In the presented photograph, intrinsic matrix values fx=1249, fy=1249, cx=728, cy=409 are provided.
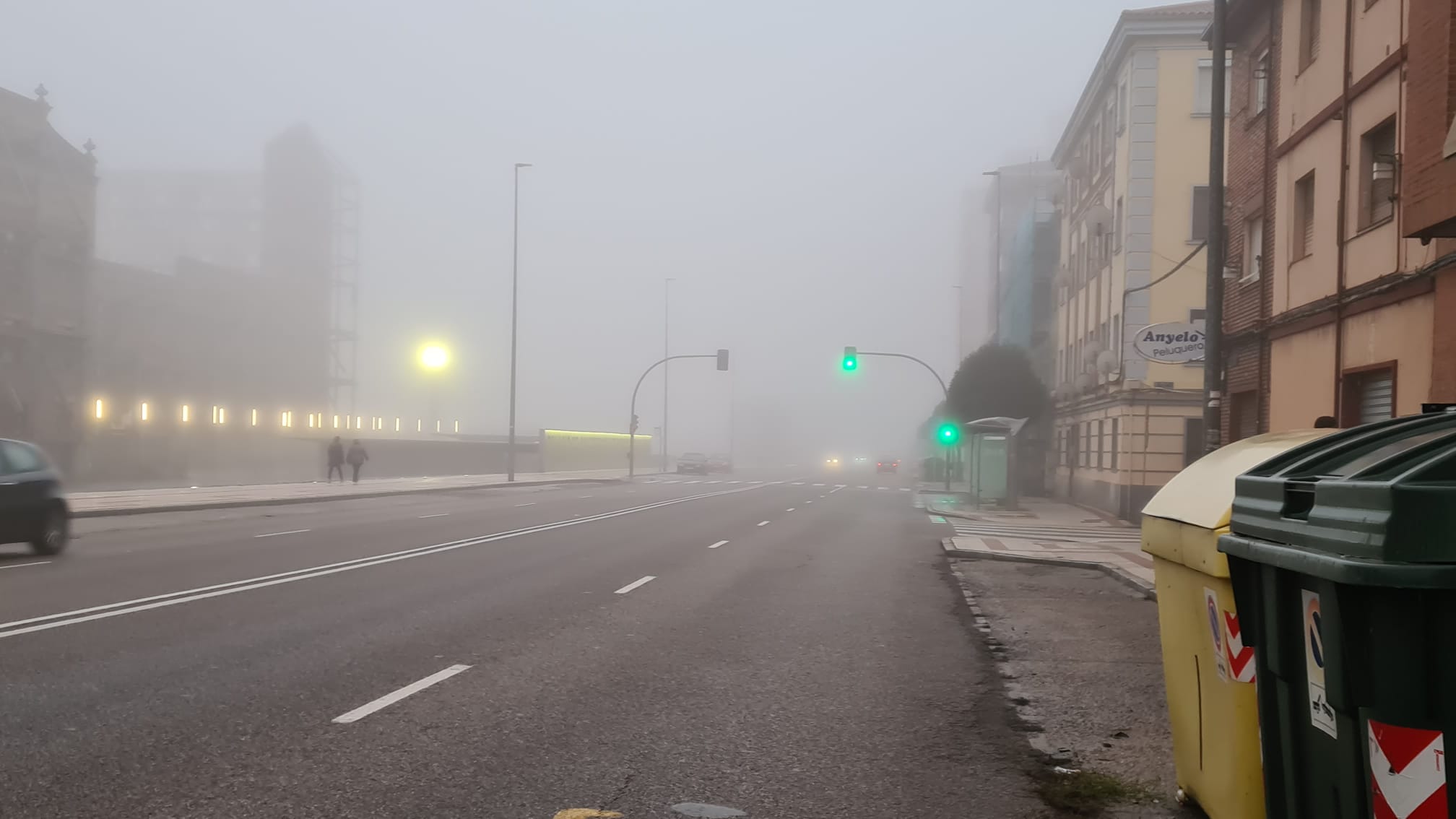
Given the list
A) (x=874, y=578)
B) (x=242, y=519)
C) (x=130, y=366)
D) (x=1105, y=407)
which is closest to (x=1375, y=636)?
(x=874, y=578)

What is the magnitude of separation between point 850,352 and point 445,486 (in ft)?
51.0

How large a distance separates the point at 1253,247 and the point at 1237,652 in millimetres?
19630

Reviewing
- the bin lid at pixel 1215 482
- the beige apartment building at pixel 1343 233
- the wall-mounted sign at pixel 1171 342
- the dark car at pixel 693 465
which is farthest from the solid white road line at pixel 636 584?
the dark car at pixel 693 465

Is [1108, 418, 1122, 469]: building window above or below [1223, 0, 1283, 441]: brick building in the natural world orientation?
below

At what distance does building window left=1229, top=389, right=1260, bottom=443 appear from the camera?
2114 cm

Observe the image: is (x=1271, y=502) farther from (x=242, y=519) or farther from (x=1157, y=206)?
(x=1157, y=206)

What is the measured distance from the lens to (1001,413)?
5134cm

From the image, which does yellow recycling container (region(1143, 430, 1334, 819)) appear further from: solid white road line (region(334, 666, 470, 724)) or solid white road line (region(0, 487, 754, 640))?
solid white road line (region(0, 487, 754, 640))

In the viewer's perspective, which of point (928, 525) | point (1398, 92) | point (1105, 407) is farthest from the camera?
point (1105, 407)

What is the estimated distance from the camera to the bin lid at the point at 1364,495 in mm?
3139

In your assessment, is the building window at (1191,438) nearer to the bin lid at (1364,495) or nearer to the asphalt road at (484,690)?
the asphalt road at (484,690)

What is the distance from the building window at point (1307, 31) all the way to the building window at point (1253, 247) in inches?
114

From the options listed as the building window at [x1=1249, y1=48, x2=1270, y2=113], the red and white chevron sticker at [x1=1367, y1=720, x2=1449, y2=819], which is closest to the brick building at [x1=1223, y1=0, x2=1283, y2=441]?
the building window at [x1=1249, y1=48, x2=1270, y2=113]

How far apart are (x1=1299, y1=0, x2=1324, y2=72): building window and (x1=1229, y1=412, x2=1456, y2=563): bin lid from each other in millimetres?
16791
